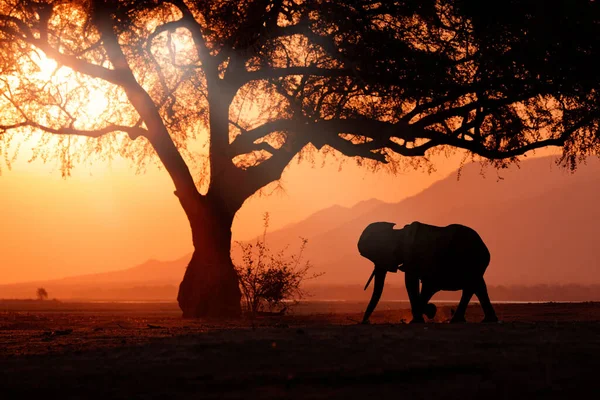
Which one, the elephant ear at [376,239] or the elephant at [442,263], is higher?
the elephant ear at [376,239]

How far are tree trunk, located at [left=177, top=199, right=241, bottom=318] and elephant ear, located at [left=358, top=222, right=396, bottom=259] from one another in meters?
5.96

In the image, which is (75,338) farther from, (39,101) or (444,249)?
(39,101)

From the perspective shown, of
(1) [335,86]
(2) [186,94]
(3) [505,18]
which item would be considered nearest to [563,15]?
(3) [505,18]

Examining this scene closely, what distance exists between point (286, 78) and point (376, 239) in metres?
7.59

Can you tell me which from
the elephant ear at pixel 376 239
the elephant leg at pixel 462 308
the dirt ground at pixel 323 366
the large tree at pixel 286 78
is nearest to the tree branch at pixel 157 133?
the large tree at pixel 286 78

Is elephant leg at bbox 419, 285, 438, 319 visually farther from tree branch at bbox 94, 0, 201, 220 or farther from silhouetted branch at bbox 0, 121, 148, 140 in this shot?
silhouetted branch at bbox 0, 121, 148, 140

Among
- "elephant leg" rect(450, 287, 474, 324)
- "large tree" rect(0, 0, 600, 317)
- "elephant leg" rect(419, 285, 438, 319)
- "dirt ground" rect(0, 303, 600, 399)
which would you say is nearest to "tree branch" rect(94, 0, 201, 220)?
"large tree" rect(0, 0, 600, 317)

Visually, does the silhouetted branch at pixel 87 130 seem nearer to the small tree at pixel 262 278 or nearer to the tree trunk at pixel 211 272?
the tree trunk at pixel 211 272

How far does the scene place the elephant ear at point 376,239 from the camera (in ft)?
57.7

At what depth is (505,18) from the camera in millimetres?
19359

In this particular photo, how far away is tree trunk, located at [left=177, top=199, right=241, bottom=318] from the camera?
74.7 ft

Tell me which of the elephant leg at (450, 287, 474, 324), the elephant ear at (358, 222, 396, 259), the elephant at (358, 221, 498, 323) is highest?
the elephant ear at (358, 222, 396, 259)

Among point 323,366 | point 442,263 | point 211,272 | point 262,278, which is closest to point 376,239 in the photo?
point 442,263

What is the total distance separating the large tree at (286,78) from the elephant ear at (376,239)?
3.56 meters
